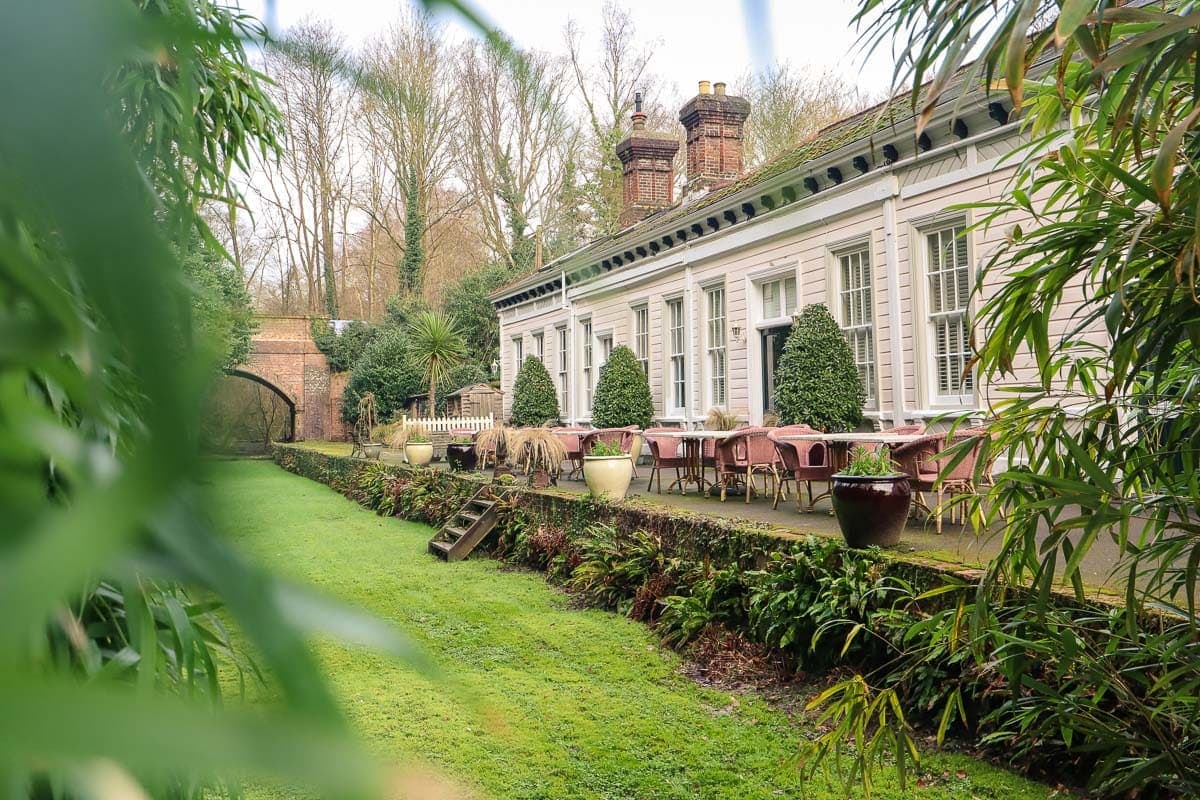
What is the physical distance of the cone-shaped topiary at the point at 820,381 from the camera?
10375 mm

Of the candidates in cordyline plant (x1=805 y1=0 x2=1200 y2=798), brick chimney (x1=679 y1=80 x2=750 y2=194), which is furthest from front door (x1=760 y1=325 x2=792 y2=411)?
cordyline plant (x1=805 y1=0 x2=1200 y2=798)

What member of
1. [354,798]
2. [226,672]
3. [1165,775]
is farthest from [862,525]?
[354,798]

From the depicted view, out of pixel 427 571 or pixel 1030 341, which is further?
Answer: pixel 427 571

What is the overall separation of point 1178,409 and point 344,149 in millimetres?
2136

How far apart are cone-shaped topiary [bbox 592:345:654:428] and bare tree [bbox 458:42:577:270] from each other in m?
14.2

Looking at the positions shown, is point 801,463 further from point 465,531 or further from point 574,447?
point 574,447

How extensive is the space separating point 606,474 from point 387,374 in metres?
20.2

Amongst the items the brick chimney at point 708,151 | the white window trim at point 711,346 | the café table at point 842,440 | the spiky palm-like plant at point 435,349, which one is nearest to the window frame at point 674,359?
the white window trim at point 711,346

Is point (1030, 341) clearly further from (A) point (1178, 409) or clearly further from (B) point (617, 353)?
(B) point (617, 353)

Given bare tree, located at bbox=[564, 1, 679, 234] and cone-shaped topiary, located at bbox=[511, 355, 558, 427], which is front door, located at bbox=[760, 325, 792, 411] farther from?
bare tree, located at bbox=[564, 1, 679, 234]

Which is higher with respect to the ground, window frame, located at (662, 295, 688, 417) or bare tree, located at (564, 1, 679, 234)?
window frame, located at (662, 295, 688, 417)

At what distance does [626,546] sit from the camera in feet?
22.7

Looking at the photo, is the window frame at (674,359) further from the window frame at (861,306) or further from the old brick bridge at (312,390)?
the old brick bridge at (312,390)

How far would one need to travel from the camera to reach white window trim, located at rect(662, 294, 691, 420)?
1474cm
